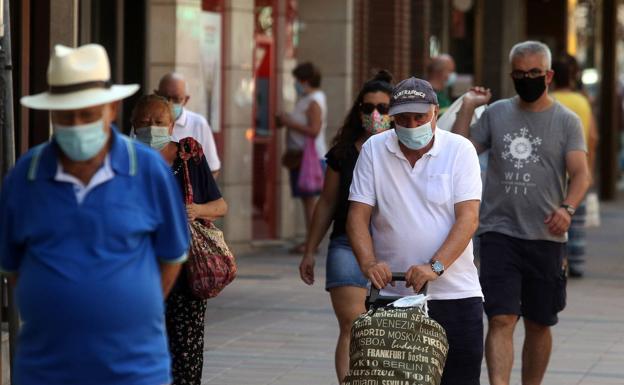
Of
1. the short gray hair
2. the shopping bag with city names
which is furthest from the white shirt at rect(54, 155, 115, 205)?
the short gray hair

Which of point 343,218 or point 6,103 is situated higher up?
point 6,103

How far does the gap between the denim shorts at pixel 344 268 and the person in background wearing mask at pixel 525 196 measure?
2.31ft

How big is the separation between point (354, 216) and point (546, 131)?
2.01 m

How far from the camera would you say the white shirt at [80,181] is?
184 inches

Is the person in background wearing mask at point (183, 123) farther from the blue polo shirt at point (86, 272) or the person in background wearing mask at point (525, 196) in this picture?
the blue polo shirt at point (86, 272)

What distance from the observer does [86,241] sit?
4.65 m

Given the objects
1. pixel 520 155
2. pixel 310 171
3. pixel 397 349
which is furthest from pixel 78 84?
pixel 310 171

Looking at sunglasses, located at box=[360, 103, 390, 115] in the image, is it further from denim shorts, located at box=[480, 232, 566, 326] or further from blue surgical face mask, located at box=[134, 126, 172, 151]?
blue surgical face mask, located at box=[134, 126, 172, 151]

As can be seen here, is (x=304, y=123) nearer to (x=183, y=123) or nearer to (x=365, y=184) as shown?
(x=183, y=123)

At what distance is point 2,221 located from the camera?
4.79m

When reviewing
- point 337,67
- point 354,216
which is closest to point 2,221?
point 354,216

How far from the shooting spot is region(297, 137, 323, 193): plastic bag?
16.4m

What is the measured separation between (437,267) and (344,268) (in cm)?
179

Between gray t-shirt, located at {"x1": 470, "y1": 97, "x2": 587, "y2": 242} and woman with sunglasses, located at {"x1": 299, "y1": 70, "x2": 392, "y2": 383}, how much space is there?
0.64m
